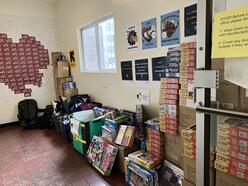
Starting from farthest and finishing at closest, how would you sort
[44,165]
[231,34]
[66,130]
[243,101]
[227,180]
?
[66,130] → [44,165] → [227,180] → [243,101] → [231,34]

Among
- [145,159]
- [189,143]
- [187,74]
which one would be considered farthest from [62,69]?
[189,143]

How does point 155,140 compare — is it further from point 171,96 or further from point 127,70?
point 127,70

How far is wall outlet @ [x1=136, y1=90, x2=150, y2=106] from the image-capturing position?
2519 millimetres

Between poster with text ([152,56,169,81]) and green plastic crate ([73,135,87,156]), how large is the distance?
144 cm

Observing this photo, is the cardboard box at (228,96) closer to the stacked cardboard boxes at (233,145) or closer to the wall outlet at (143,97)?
the stacked cardboard boxes at (233,145)

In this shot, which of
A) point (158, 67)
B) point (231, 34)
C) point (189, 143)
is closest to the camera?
point (231, 34)

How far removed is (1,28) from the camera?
173 inches

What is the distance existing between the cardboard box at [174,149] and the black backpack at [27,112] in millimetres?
3603

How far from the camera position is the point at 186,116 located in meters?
1.75

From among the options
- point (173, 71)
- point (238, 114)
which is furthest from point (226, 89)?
point (173, 71)

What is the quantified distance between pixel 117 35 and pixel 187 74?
156 centimetres

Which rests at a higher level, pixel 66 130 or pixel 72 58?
pixel 72 58

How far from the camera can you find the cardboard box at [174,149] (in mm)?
1882

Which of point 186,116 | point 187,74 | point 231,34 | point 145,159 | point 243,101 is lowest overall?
point 145,159
